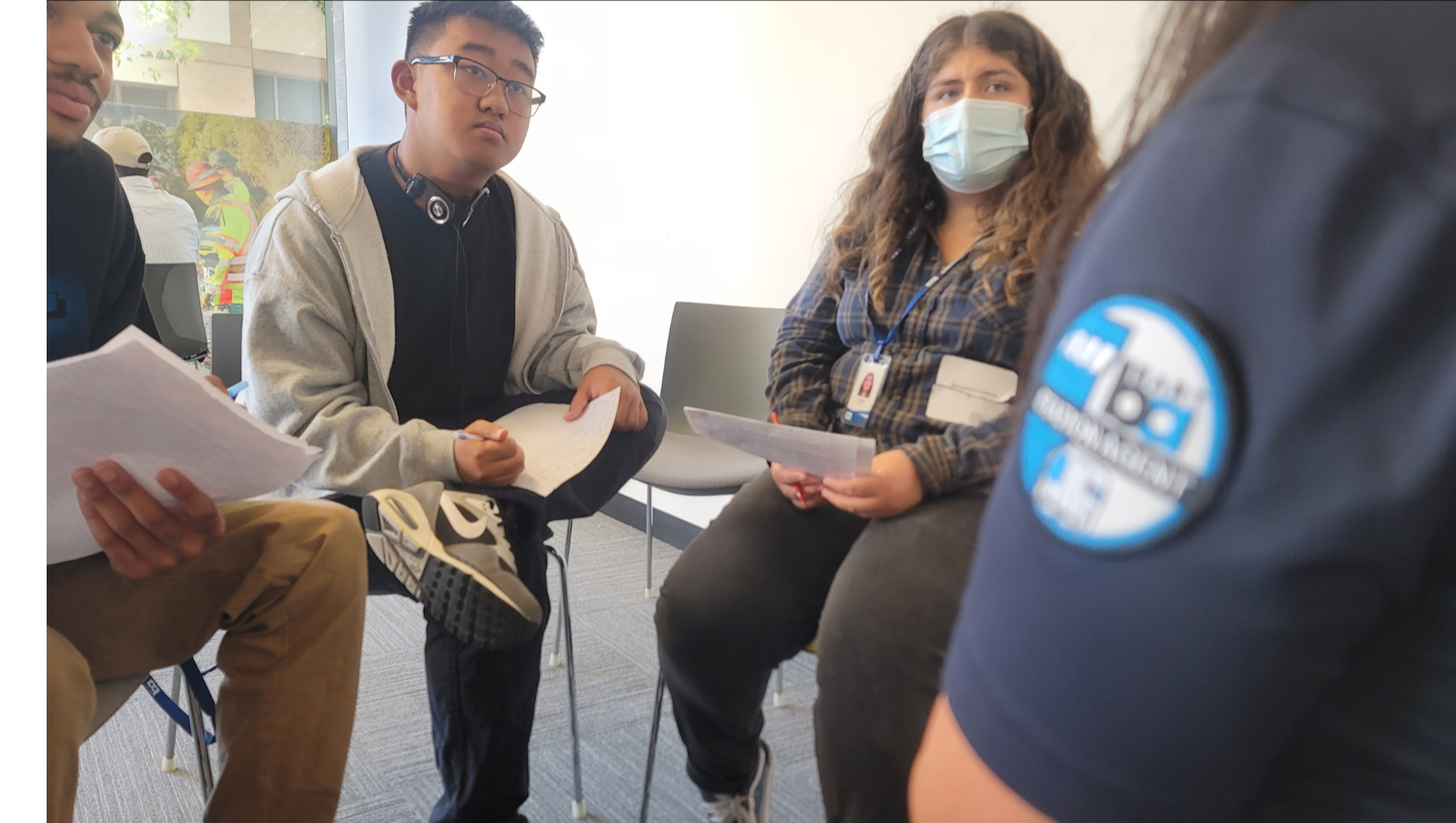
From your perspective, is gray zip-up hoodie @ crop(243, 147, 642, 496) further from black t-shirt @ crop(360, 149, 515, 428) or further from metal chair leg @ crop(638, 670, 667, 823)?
metal chair leg @ crop(638, 670, 667, 823)

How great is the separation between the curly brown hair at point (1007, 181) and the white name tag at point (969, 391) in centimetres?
10

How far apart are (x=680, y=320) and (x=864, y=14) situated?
3.07ft

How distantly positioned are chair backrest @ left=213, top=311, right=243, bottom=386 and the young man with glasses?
0.12ft

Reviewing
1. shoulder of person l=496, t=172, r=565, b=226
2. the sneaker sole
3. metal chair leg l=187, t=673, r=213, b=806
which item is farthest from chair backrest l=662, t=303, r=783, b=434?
metal chair leg l=187, t=673, r=213, b=806

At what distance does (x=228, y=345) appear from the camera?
1157 mm

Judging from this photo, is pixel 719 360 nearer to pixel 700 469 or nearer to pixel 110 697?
pixel 700 469

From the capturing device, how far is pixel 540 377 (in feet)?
4.71

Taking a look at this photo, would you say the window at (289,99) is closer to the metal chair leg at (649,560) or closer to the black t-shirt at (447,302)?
the black t-shirt at (447,302)

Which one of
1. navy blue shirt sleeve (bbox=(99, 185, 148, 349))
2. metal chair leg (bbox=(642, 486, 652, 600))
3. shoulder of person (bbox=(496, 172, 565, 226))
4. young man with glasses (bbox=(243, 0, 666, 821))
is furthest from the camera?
metal chair leg (bbox=(642, 486, 652, 600))

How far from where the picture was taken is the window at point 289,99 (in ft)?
3.04

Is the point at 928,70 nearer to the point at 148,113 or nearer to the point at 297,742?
the point at 148,113

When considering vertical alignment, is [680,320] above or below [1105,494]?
below

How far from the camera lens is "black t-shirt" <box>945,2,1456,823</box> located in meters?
0.25
